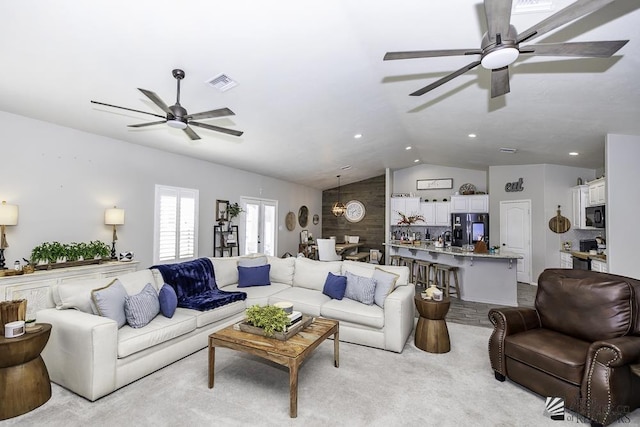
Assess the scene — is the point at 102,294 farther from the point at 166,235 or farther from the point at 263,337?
the point at 166,235

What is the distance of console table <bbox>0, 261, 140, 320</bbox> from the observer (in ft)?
11.0

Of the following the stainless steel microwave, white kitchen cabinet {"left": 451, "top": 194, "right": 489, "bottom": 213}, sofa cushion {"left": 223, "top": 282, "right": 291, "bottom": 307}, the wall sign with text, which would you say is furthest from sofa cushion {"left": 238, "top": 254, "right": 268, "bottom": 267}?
the stainless steel microwave

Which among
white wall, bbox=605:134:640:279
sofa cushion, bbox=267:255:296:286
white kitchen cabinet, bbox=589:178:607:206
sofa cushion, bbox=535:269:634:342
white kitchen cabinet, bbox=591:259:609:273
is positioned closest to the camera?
sofa cushion, bbox=535:269:634:342

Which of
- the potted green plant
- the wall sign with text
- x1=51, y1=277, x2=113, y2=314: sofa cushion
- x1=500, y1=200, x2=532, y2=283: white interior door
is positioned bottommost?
the potted green plant

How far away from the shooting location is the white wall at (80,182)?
3.72 meters

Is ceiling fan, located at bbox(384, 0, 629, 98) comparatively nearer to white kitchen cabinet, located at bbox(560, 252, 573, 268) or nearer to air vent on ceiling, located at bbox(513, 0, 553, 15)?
air vent on ceiling, located at bbox(513, 0, 553, 15)

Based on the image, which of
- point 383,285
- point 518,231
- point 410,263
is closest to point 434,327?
point 383,285

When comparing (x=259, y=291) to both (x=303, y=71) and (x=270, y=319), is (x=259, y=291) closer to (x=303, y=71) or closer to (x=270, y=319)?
(x=270, y=319)

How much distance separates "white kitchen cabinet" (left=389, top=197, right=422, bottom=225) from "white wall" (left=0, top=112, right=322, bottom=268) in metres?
5.50

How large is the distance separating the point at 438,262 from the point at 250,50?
544 cm

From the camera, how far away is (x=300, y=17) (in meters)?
2.42

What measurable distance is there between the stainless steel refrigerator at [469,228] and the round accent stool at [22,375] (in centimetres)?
827

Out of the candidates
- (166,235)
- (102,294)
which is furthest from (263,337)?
(166,235)

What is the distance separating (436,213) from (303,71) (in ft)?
21.5
